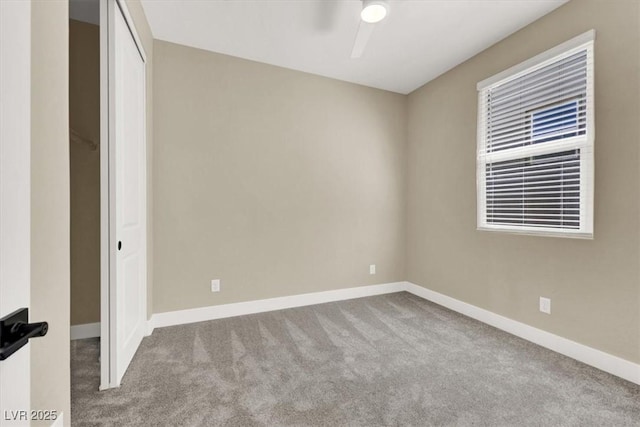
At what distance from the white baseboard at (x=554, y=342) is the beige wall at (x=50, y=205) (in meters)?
3.09

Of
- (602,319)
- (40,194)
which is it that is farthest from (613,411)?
(40,194)

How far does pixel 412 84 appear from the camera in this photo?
12.3 ft

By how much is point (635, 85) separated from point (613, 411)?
1.99m

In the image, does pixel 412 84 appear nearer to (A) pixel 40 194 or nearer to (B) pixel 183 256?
(B) pixel 183 256

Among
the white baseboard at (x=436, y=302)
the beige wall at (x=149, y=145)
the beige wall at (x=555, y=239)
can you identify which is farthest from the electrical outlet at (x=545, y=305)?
the beige wall at (x=149, y=145)

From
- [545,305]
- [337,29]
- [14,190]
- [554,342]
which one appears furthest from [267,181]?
[554,342]

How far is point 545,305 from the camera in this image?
7.88ft

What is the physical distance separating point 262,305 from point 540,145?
2977 mm

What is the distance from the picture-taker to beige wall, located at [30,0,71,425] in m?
0.98

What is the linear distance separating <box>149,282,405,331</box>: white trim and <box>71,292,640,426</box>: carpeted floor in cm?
12

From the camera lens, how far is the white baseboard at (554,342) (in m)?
1.94

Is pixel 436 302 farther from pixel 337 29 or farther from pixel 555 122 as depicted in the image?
pixel 337 29

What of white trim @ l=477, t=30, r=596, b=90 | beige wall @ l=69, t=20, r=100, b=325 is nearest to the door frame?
beige wall @ l=69, t=20, r=100, b=325

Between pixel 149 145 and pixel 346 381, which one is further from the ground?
pixel 149 145
